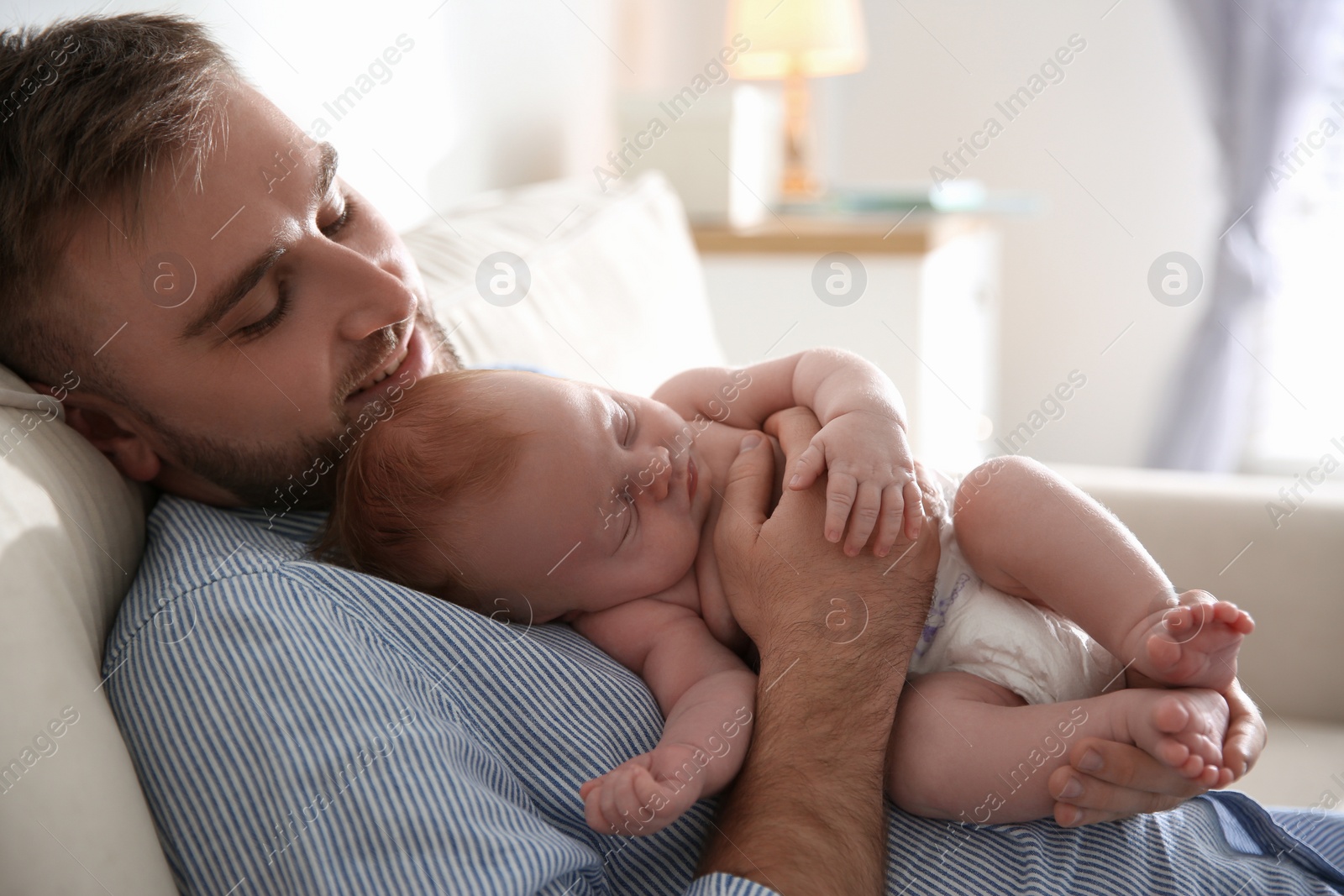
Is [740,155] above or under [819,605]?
above

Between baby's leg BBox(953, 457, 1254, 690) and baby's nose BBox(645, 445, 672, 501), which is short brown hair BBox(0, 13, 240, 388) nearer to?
baby's nose BBox(645, 445, 672, 501)


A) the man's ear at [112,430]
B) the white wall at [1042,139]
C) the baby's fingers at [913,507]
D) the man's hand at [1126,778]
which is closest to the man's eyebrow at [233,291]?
the man's ear at [112,430]

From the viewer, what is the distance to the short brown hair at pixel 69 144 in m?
0.84

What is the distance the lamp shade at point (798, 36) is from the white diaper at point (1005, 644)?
7.90ft

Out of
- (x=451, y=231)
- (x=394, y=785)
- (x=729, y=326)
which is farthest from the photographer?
(x=729, y=326)

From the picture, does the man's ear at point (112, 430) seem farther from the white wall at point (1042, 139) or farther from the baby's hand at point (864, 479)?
the white wall at point (1042, 139)

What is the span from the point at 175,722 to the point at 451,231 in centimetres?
95

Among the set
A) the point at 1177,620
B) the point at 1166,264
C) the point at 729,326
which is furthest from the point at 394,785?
the point at 1166,264

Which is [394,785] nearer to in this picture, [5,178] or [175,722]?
[175,722]

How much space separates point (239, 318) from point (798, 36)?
247 centimetres

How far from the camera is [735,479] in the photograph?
1018 mm

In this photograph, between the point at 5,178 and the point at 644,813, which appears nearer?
the point at 644,813

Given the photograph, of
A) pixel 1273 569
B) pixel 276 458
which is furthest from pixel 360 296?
pixel 1273 569

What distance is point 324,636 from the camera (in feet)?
2.40
